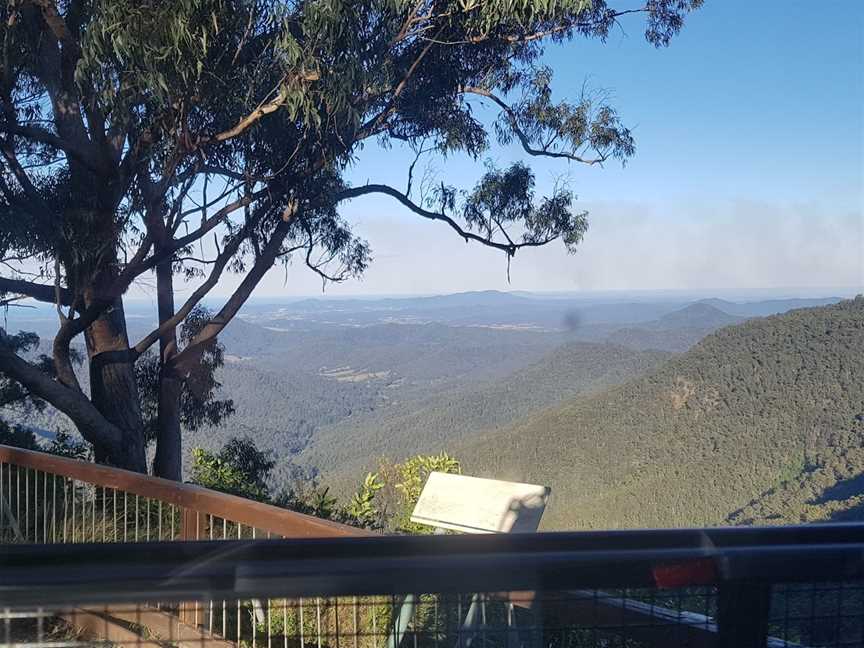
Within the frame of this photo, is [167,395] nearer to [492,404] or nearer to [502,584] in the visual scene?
[502,584]

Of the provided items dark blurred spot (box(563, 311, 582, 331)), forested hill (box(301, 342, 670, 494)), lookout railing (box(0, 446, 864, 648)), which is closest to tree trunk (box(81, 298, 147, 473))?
forested hill (box(301, 342, 670, 494))

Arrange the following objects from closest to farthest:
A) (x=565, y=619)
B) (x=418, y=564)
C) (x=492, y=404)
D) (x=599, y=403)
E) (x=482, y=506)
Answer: (x=418, y=564), (x=565, y=619), (x=482, y=506), (x=599, y=403), (x=492, y=404)

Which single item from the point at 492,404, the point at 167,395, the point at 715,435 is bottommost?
the point at 715,435

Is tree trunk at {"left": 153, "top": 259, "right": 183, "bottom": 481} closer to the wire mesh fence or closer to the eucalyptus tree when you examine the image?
the eucalyptus tree

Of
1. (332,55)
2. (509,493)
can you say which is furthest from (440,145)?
(509,493)

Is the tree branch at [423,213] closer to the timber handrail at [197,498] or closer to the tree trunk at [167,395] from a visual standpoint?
the tree trunk at [167,395]

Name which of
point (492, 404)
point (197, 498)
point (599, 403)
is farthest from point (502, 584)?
point (492, 404)
